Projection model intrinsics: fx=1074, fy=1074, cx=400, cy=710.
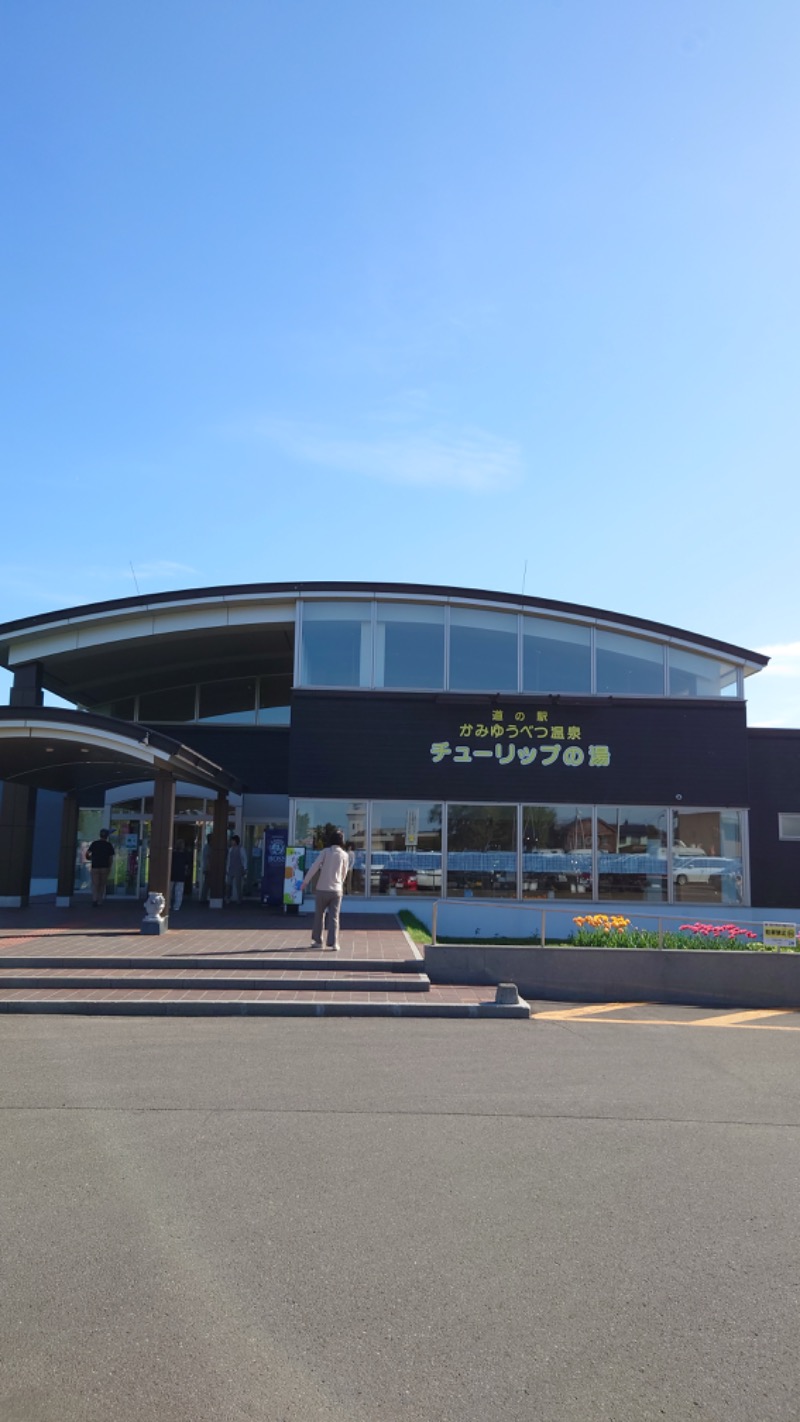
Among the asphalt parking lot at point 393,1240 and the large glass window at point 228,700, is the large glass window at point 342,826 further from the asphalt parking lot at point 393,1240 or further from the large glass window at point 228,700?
the asphalt parking lot at point 393,1240

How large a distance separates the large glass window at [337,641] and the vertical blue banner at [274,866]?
344 cm

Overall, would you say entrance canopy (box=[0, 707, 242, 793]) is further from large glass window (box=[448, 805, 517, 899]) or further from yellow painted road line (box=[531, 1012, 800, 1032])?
yellow painted road line (box=[531, 1012, 800, 1032])

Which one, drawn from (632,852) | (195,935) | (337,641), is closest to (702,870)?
(632,852)

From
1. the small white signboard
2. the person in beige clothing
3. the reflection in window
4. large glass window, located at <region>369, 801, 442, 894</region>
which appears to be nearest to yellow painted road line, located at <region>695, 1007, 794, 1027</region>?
the small white signboard

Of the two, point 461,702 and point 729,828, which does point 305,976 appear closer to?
point 461,702

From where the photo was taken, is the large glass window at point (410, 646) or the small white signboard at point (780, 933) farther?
the large glass window at point (410, 646)

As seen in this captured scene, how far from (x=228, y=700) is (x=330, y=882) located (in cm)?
1263

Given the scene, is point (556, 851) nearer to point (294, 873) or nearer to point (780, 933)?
point (294, 873)

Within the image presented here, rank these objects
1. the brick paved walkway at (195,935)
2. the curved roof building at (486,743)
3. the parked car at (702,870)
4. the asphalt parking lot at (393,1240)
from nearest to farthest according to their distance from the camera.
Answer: the asphalt parking lot at (393,1240) → the brick paved walkway at (195,935) → the curved roof building at (486,743) → the parked car at (702,870)

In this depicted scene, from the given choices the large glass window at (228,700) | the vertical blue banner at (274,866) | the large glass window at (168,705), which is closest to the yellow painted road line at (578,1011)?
the vertical blue banner at (274,866)

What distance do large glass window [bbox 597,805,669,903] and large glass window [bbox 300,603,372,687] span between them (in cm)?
596

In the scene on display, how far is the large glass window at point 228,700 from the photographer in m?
26.5

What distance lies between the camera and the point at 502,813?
22.3 metres

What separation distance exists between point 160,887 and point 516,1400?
14257 mm
